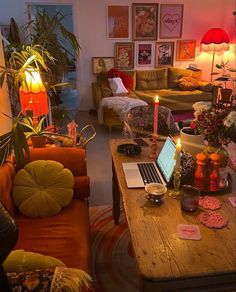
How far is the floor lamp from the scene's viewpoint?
5.45 meters

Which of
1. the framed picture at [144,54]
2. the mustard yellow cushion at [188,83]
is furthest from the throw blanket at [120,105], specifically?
the framed picture at [144,54]

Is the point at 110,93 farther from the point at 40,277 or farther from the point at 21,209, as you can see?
the point at 40,277

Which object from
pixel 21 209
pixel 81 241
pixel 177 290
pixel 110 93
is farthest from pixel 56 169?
pixel 110 93

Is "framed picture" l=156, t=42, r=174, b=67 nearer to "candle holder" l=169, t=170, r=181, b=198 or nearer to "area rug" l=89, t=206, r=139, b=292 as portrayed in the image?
"area rug" l=89, t=206, r=139, b=292

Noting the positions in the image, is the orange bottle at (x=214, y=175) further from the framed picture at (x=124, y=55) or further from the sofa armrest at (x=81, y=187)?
the framed picture at (x=124, y=55)

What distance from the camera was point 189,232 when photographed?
1111 millimetres

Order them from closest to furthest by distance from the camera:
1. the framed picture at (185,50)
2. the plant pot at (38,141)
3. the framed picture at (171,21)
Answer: the plant pot at (38,141) < the framed picture at (171,21) < the framed picture at (185,50)

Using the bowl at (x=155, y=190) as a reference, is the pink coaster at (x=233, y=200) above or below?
below

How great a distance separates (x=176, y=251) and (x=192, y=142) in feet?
2.25

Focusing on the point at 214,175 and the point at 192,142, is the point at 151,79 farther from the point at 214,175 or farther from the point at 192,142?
the point at 214,175

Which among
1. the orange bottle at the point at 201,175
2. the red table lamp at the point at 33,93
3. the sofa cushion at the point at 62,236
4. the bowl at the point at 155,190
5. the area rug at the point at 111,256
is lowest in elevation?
the area rug at the point at 111,256

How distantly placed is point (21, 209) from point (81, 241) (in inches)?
18.4

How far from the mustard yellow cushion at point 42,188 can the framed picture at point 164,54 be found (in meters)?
4.52

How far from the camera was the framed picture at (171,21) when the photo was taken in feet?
18.1
